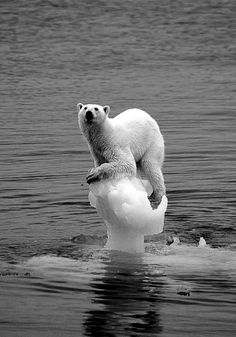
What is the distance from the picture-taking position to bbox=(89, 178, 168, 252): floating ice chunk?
11914 mm

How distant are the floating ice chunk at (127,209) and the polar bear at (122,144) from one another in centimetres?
13

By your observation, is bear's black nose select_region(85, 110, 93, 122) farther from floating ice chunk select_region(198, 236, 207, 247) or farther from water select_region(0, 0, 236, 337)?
floating ice chunk select_region(198, 236, 207, 247)

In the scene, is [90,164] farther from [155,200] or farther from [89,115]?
[89,115]

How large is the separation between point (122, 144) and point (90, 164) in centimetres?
522

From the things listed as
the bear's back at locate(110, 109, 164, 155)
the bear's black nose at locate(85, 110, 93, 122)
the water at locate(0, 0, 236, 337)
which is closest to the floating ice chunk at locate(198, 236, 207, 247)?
the water at locate(0, 0, 236, 337)

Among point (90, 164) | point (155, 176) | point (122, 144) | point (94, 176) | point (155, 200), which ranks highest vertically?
point (122, 144)

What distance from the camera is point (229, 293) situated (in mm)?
10977

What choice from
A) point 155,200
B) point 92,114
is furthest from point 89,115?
point 155,200

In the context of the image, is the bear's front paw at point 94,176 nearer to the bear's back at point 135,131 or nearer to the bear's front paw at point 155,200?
the bear's back at point 135,131

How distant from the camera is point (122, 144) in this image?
11945 millimetres

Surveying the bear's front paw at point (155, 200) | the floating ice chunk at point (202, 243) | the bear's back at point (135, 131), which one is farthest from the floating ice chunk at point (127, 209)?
the floating ice chunk at point (202, 243)

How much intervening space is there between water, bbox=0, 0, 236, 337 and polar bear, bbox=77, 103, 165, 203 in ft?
3.57

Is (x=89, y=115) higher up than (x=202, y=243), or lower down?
higher up

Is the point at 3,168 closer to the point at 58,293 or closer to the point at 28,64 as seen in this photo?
the point at 58,293
